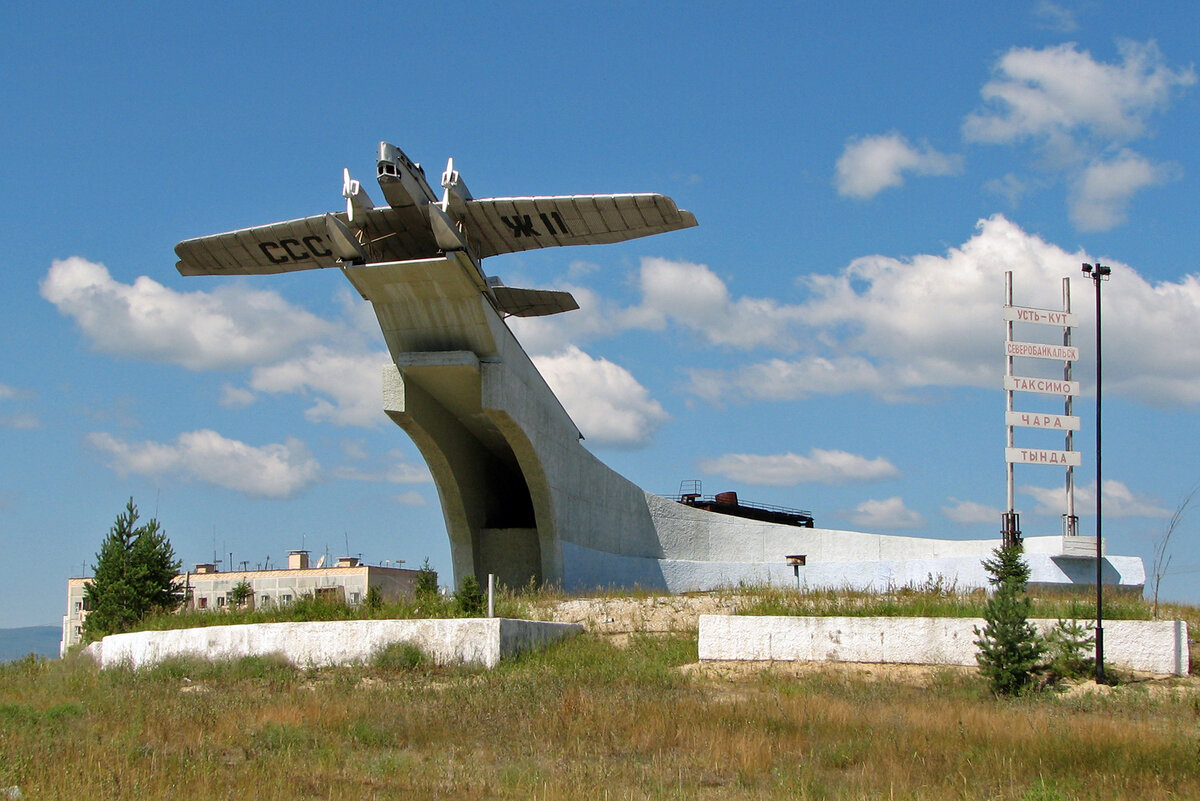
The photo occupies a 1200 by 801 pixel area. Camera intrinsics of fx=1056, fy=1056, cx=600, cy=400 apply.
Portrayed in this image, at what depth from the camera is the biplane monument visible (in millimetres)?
23219

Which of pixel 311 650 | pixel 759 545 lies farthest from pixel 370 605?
pixel 759 545

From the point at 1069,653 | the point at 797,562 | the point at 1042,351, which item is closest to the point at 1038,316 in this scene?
the point at 1042,351

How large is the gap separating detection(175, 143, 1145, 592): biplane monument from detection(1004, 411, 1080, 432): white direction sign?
325cm

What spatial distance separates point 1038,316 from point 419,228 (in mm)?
18041

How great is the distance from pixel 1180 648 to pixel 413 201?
16414mm

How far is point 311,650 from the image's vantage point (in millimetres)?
16453

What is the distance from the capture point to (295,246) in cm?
2631

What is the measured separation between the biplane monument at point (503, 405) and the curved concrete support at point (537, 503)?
0.05m

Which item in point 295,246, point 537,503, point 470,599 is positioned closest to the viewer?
point 470,599

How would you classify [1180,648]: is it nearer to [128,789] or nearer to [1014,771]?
[1014,771]

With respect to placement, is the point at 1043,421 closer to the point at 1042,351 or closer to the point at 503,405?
the point at 1042,351

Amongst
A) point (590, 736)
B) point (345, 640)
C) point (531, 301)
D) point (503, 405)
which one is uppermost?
point (531, 301)

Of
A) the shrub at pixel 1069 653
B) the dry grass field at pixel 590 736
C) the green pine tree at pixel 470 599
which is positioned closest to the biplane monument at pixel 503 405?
the shrub at pixel 1069 653

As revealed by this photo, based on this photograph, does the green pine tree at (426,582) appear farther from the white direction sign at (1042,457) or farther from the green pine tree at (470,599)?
the white direction sign at (1042,457)
